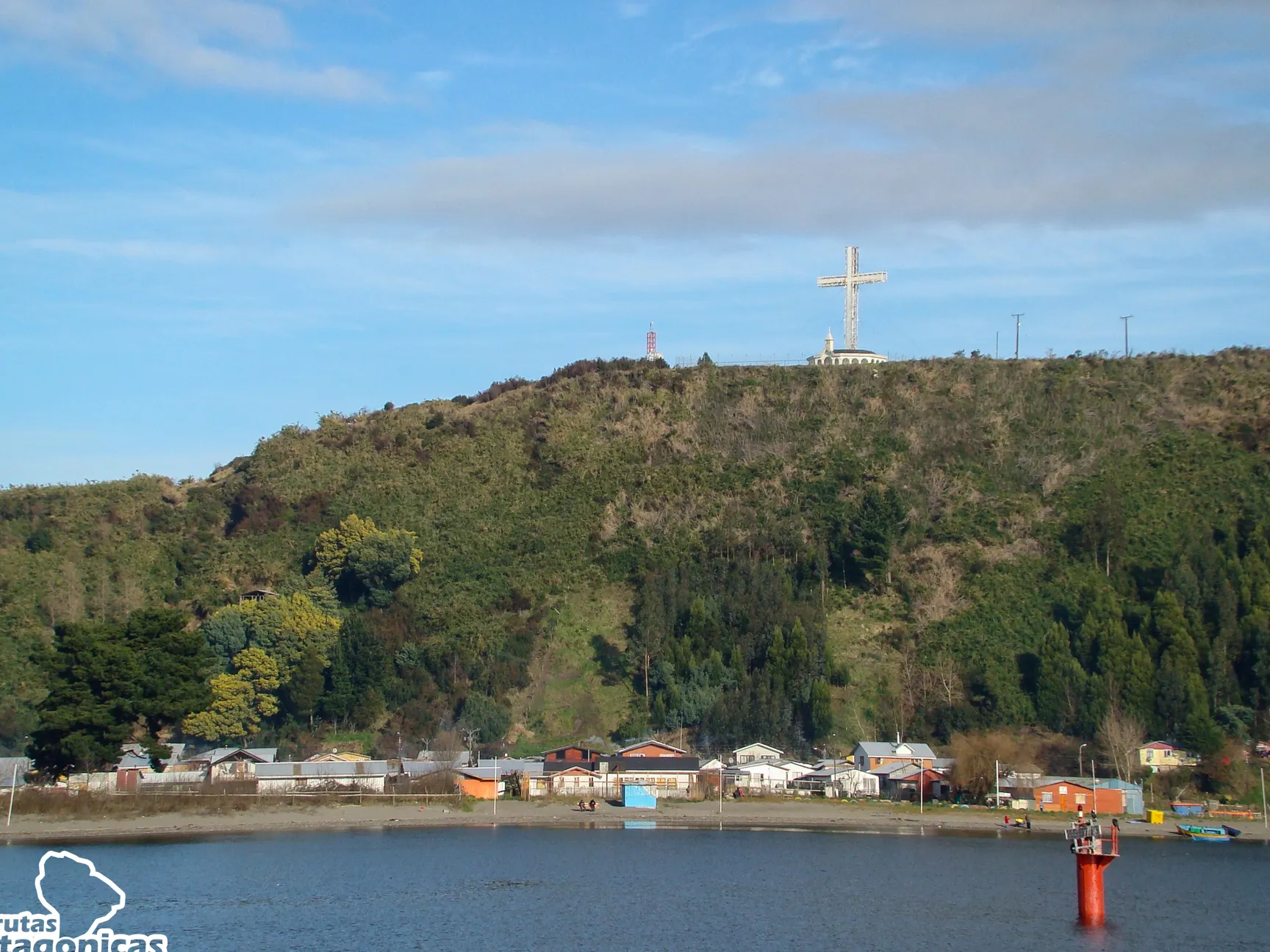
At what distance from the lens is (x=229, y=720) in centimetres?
7256

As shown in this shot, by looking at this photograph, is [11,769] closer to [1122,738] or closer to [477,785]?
[477,785]

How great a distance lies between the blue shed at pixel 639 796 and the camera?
64938 mm

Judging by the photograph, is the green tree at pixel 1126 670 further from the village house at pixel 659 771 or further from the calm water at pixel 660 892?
the village house at pixel 659 771

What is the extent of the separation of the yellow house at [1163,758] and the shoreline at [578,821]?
3303mm

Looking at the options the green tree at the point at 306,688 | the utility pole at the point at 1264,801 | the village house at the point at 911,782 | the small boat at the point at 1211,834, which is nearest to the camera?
the small boat at the point at 1211,834

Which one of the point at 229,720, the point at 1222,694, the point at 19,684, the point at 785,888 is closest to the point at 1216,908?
the point at 785,888

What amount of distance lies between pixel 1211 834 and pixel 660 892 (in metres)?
26.7

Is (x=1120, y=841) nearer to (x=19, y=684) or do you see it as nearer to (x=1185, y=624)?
(x=1185, y=624)

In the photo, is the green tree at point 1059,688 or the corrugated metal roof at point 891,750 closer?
the corrugated metal roof at point 891,750

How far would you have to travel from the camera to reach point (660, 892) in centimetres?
4375

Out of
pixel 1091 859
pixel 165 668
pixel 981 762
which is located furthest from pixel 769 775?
pixel 1091 859

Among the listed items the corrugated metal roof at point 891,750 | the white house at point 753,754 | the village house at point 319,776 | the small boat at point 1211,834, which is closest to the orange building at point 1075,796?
the small boat at point 1211,834

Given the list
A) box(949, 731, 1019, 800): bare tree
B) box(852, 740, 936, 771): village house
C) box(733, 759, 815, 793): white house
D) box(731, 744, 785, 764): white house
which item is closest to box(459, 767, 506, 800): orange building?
box(733, 759, 815, 793): white house

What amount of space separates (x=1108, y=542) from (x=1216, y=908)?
4056cm
